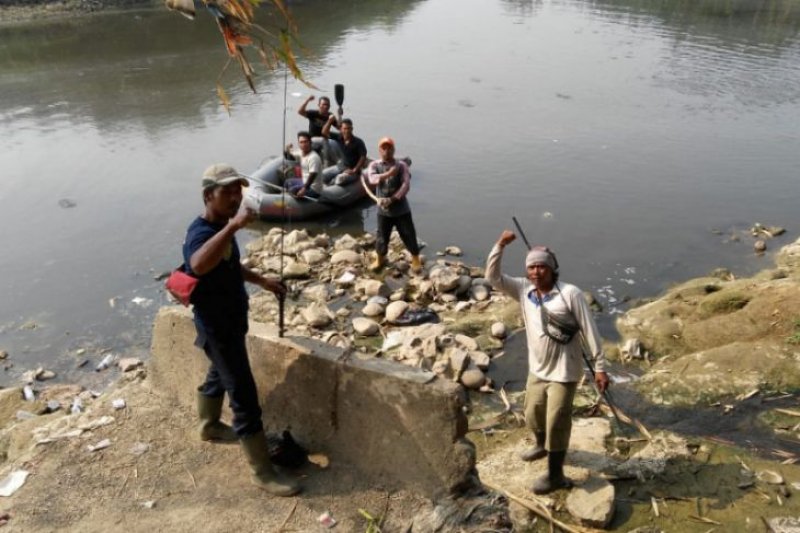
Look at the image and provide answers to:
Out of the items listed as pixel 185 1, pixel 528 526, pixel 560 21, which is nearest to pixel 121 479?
pixel 528 526

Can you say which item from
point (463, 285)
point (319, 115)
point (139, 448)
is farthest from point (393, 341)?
point (319, 115)

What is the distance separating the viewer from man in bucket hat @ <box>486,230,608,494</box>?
4.46 m

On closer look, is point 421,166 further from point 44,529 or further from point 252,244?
point 44,529

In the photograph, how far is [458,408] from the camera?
3947mm

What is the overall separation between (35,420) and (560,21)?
31.2 metres

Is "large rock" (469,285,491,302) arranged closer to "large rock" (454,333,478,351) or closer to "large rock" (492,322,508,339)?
"large rock" (492,322,508,339)

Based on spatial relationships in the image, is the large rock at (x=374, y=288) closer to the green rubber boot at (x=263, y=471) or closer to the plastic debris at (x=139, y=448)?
the plastic debris at (x=139, y=448)

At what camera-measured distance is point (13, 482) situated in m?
4.30

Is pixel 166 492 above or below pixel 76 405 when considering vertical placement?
above

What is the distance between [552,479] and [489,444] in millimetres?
1019

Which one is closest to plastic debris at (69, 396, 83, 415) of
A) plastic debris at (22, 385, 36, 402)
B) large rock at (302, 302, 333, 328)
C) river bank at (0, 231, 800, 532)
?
river bank at (0, 231, 800, 532)

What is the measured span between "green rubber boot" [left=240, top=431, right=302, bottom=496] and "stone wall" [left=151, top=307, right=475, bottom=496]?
41 cm

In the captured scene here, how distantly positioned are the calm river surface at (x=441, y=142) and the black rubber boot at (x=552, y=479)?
12.2ft

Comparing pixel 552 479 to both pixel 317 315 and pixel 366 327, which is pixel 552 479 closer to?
pixel 366 327
